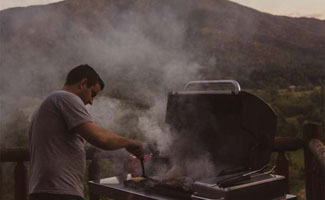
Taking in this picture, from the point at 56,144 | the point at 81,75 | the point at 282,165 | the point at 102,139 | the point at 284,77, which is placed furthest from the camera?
the point at 284,77

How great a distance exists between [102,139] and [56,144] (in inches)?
13.0

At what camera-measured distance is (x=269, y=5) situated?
776cm

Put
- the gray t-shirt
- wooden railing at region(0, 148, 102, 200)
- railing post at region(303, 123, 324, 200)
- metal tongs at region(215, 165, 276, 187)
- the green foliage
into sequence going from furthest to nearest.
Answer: the green foliage
railing post at region(303, 123, 324, 200)
wooden railing at region(0, 148, 102, 200)
the gray t-shirt
metal tongs at region(215, 165, 276, 187)

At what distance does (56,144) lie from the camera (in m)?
2.24

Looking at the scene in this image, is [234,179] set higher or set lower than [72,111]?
lower

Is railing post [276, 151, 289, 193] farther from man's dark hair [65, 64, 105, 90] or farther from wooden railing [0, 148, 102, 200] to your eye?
man's dark hair [65, 64, 105, 90]

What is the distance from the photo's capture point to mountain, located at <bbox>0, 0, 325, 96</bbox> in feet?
22.8

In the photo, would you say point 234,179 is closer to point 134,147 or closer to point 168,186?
point 168,186

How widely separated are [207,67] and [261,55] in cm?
175

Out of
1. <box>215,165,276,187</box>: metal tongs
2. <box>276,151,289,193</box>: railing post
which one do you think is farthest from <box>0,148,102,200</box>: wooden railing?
<box>276,151,289,193</box>: railing post

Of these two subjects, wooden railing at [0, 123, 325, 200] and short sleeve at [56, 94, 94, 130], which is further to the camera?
wooden railing at [0, 123, 325, 200]

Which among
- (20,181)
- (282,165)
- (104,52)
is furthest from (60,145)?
(104,52)

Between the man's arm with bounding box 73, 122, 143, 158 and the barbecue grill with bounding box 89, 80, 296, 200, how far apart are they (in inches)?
9.9

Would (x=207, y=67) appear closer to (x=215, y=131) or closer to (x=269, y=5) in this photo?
(x=269, y=5)
